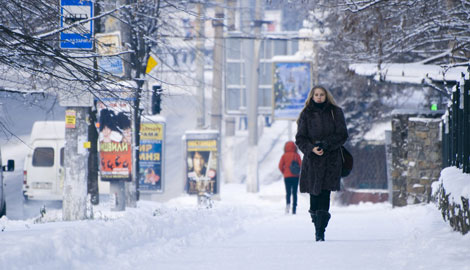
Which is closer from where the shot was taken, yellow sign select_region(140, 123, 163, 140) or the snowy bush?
the snowy bush

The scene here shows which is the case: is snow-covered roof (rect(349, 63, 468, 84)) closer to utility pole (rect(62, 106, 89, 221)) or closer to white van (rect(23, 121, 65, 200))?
utility pole (rect(62, 106, 89, 221))

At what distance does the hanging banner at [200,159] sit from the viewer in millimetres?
28812

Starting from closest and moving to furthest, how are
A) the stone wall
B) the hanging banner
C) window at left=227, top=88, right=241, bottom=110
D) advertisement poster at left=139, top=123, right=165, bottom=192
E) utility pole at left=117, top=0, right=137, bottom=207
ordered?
utility pole at left=117, top=0, right=137, bottom=207 → the stone wall → advertisement poster at left=139, top=123, right=165, bottom=192 → the hanging banner → window at left=227, top=88, right=241, bottom=110

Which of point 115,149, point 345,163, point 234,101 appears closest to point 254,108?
point 234,101

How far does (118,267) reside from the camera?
7.99 meters

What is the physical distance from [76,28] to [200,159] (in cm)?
1910

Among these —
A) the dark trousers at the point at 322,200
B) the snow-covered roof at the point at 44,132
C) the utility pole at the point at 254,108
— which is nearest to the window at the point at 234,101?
the utility pole at the point at 254,108

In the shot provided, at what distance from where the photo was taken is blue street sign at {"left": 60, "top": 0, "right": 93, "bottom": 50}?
9.76 metres

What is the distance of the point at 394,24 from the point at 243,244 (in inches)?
267

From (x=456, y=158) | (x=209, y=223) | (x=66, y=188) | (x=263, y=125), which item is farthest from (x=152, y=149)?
(x=263, y=125)

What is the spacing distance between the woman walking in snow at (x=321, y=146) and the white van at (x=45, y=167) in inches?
635

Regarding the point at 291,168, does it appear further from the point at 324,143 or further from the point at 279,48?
the point at 279,48

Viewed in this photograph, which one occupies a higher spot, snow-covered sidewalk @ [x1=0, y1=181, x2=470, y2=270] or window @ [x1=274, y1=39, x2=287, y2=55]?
window @ [x1=274, y1=39, x2=287, y2=55]

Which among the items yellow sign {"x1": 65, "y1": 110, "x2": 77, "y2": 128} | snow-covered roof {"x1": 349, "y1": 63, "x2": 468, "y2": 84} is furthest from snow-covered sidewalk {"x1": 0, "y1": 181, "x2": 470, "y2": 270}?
snow-covered roof {"x1": 349, "y1": 63, "x2": 468, "y2": 84}
